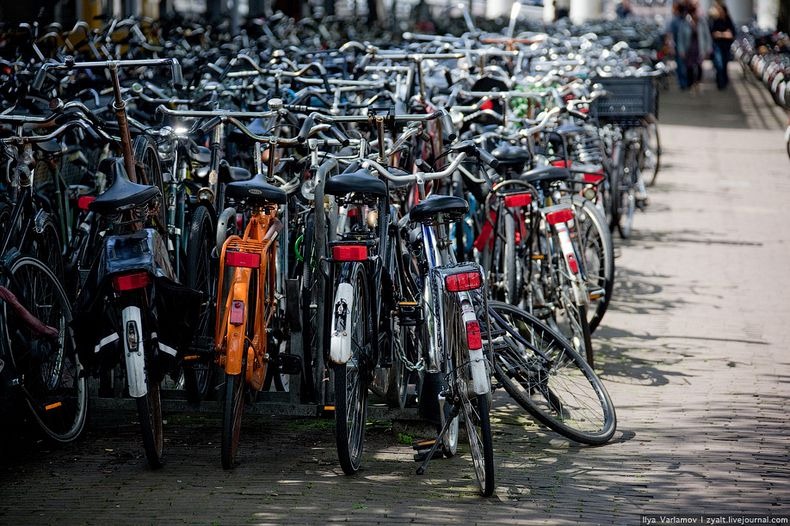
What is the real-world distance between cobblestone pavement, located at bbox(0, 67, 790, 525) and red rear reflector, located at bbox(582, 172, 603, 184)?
0.93 metres

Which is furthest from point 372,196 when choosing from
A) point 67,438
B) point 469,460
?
point 67,438

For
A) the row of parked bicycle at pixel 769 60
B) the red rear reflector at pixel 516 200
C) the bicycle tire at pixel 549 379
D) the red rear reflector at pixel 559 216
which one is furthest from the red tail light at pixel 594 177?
the row of parked bicycle at pixel 769 60

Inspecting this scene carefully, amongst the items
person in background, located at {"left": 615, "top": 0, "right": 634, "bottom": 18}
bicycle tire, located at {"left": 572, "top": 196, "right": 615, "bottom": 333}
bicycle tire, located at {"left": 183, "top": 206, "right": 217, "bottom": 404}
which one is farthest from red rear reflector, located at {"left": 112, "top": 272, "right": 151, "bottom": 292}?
person in background, located at {"left": 615, "top": 0, "right": 634, "bottom": 18}

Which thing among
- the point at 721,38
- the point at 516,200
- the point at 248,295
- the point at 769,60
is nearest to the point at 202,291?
the point at 248,295

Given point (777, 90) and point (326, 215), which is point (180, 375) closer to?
point (326, 215)

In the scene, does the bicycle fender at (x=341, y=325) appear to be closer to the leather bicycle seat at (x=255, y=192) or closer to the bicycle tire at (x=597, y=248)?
the leather bicycle seat at (x=255, y=192)

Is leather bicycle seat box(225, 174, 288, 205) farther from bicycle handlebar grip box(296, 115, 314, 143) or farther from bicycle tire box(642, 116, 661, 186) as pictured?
bicycle tire box(642, 116, 661, 186)

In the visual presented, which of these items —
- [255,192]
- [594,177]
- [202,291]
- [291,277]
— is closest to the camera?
[255,192]

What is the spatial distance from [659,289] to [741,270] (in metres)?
1.05

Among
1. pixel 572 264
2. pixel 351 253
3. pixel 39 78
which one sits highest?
pixel 39 78

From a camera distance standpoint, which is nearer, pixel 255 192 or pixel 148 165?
pixel 255 192

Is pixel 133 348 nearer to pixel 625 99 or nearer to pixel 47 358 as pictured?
pixel 47 358

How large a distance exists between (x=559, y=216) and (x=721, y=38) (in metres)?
21.5

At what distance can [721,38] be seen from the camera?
2689 centimetres
